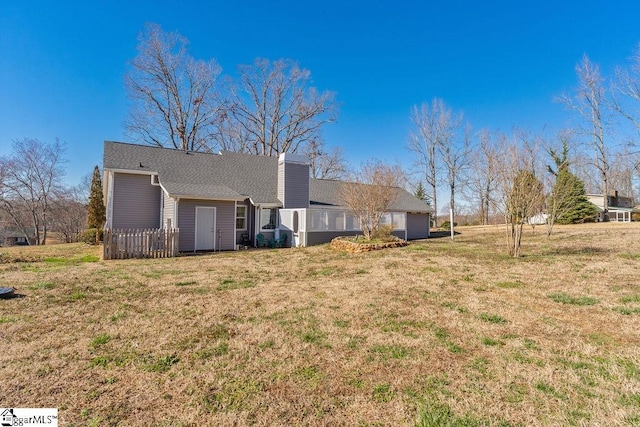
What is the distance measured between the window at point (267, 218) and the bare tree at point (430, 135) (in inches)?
857

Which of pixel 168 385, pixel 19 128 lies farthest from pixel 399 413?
pixel 19 128

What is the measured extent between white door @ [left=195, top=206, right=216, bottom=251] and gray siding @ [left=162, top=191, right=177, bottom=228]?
102cm

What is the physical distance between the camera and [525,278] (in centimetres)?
746

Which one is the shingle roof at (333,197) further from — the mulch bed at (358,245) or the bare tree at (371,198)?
the mulch bed at (358,245)

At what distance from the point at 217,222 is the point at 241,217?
69.6 inches

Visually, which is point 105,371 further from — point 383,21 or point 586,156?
point 586,156

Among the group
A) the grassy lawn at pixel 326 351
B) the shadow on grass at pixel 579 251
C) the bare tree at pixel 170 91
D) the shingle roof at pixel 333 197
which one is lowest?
the grassy lawn at pixel 326 351

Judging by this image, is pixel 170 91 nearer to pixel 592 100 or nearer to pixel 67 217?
pixel 67 217

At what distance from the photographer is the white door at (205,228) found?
1398 cm

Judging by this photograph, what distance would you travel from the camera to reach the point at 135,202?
14703mm

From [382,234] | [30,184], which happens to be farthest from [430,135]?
[30,184]

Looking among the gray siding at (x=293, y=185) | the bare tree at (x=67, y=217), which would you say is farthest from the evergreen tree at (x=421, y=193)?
the bare tree at (x=67, y=217)

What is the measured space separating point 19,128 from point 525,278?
3340cm

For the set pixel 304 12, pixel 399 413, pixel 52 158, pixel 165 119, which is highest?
pixel 304 12
